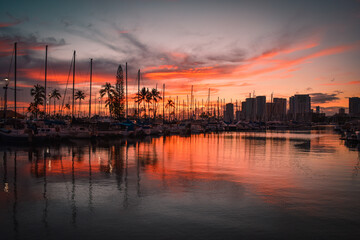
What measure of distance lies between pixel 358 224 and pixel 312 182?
7769 millimetres

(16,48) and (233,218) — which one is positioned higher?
(16,48)

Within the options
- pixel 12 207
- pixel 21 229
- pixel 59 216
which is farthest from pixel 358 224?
pixel 12 207

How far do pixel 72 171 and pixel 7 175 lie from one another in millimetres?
4174

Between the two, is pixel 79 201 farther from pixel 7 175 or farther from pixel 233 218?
pixel 7 175

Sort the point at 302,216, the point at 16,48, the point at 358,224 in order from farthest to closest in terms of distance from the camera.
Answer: the point at 16,48
the point at 302,216
the point at 358,224

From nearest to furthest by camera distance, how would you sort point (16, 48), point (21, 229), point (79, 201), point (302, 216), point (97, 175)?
point (21, 229) → point (302, 216) → point (79, 201) → point (97, 175) → point (16, 48)

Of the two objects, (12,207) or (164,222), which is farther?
(12,207)

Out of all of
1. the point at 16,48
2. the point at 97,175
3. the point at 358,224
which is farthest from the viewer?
the point at 16,48

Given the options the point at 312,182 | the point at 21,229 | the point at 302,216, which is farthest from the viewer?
the point at 312,182

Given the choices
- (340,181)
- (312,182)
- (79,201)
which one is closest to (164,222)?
(79,201)

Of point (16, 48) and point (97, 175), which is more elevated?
point (16, 48)

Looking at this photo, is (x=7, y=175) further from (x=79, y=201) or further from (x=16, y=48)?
(x=16, y=48)

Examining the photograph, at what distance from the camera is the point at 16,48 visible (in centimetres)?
5131

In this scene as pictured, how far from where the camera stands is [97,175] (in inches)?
773
